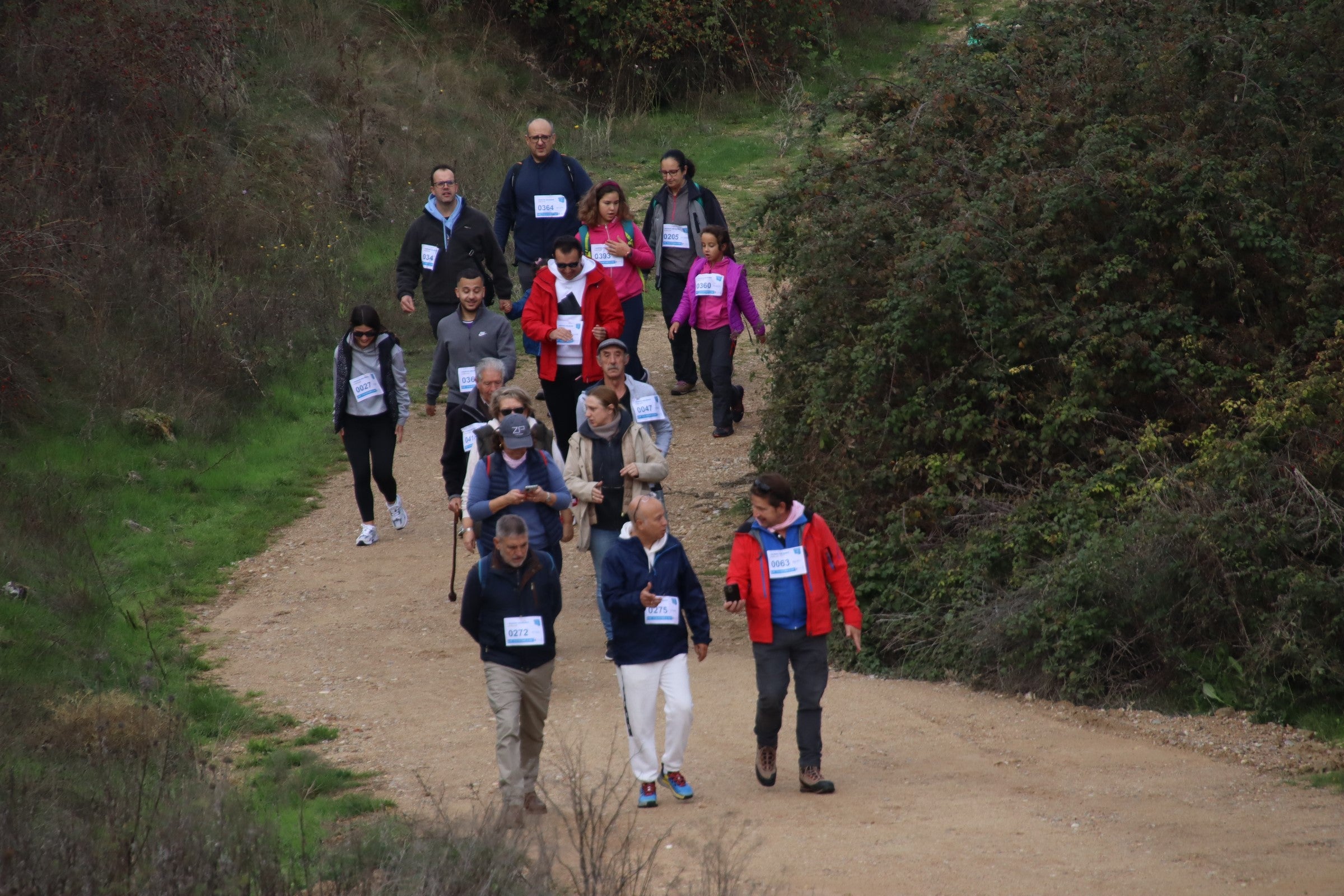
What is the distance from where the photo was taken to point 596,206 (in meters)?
12.2

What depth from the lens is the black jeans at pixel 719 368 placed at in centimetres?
1370

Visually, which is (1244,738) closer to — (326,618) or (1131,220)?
(1131,220)

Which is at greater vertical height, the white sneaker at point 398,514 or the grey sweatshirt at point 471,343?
the grey sweatshirt at point 471,343

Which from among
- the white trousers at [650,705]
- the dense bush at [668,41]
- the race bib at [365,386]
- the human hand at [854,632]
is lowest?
the white trousers at [650,705]

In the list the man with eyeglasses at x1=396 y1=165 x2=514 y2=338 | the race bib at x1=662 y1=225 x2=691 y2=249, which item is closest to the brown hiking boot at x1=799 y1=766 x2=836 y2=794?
the man with eyeglasses at x1=396 y1=165 x2=514 y2=338

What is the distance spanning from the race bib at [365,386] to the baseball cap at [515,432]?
3.14 m

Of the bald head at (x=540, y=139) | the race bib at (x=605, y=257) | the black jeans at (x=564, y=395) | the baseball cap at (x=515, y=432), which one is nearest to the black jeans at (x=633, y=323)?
the race bib at (x=605, y=257)

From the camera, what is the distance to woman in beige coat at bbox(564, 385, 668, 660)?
8969 mm

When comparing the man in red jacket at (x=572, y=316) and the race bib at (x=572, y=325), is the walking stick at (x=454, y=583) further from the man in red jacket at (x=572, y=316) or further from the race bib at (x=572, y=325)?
the race bib at (x=572, y=325)

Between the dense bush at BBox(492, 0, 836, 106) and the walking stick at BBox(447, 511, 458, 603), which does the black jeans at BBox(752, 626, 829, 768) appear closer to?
the walking stick at BBox(447, 511, 458, 603)

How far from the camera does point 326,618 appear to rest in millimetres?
10789

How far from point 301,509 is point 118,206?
17.4 ft

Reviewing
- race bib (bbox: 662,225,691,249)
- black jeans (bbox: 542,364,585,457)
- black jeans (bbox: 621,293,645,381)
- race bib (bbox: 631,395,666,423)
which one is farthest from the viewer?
race bib (bbox: 662,225,691,249)

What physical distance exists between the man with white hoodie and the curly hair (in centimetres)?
527
